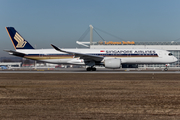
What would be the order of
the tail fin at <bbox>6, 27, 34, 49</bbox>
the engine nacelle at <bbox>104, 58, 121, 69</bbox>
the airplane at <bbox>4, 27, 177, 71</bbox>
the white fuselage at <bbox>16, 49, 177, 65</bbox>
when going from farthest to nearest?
1. the tail fin at <bbox>6, 27, 34, 49</bbox>
2. the white fuselage at <bbox>16, 49, 177, 65</bbox>
3. the airplane at <bbox>4, 27, 177, 71</bbox>
4. the engine nacelle at <bbox>104, 58, 121, 69</bbox>

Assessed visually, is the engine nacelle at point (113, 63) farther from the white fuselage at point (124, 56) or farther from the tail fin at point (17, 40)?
the tail fin at point (17, 40)

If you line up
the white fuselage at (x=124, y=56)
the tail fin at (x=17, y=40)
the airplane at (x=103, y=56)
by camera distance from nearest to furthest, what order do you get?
the airplane at (x=103, y=56), the white fuselage at (x=124, y=56), the tail fin at (x=17, y=40)

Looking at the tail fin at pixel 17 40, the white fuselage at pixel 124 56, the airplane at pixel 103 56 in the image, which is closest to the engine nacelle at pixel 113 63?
the airplane at pixel 103 56

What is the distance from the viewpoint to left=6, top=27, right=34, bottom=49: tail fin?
34844 mm

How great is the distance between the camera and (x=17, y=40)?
115ft

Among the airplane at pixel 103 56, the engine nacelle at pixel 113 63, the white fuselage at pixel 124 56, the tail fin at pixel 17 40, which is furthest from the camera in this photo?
the tail fin at pixel 17 40

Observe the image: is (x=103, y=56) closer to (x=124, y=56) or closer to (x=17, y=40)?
(x=124, y=56)

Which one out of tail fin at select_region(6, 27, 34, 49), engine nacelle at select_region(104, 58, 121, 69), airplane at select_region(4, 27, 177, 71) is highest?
tail fin at select_region(6, 27, 34, 49)

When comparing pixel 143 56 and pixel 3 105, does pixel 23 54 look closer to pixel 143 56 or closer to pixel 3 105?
pixel 143 56

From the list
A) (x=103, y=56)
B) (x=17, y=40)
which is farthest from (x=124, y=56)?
(x=17, y=40)

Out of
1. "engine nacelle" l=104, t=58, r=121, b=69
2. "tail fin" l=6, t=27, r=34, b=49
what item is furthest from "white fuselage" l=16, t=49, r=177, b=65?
"engine nacelle" l=104, t=58, r=121, b=69

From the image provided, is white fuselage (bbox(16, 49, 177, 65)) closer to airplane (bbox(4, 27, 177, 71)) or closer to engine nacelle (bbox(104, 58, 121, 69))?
airplane (bbox(4, 27, 177, 71))

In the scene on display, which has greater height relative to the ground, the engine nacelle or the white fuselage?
the white fuselage

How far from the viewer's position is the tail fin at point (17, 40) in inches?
1372
